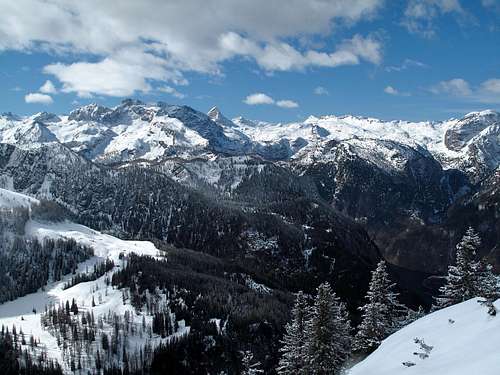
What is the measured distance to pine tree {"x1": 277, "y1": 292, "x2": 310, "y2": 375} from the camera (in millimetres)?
65500

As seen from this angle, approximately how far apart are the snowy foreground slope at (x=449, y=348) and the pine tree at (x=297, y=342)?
1705 cm

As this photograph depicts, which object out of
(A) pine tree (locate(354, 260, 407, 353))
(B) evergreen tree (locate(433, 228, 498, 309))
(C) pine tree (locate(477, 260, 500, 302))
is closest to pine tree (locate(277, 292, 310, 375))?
(A) pine tree (locate(354, 260, 407, 353))

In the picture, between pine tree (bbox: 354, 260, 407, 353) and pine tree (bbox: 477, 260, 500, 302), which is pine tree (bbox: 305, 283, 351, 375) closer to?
pine tree (bbox: 354, 260, 407, 353)

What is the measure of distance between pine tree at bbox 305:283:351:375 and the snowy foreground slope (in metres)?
10.8

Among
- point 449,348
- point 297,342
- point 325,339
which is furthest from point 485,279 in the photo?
point 449,348

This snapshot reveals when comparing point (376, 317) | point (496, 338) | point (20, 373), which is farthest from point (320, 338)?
point (20, 373)

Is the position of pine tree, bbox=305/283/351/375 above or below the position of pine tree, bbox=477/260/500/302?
below

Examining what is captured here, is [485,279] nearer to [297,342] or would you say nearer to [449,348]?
[297,342]

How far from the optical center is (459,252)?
71.1 m

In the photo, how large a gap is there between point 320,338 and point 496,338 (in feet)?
106

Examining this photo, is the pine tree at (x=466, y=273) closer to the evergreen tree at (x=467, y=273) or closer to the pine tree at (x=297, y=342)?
the evergreen tree at (x=467, y=273)

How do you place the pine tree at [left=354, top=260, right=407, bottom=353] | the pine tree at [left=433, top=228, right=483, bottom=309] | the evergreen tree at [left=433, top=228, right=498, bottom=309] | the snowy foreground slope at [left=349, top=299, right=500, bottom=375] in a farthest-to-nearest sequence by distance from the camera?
the pine tree at [left=433, top=228, right=483, bottom=309]
the evergreen tree at [left=433, top=228, right=498, bottom=309]
the pine tree at [left=354, top=260, right=407, bottom=353]
the snowy foreground slope at [left=349, top=299, right=500, bottom=375]

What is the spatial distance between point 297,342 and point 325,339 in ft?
23.3

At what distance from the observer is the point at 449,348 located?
117 ft
